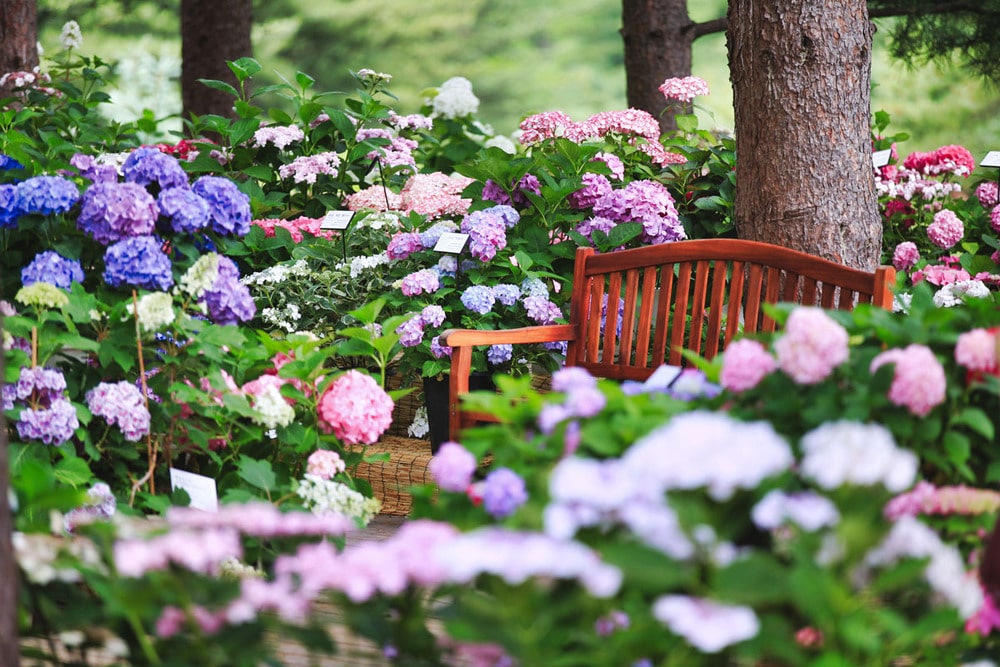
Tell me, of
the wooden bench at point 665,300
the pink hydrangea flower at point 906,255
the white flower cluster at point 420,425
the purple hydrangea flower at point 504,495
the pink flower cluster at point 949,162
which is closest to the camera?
the purple hydrangea flower at point 504,495

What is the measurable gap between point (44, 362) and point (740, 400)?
1.33m

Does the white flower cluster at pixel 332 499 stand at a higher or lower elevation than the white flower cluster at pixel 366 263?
lower

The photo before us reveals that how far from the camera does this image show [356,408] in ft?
6.81

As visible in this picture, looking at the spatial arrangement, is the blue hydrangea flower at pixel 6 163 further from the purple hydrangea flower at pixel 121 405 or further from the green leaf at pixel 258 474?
the green leaf at pixel 258 474

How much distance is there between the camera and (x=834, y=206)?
117 inches

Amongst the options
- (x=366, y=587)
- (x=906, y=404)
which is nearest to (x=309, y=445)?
(x=366, y=587)

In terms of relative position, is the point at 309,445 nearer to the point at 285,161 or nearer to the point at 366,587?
the point at 366,587

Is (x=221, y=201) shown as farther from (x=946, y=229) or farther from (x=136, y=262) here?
(x=946, y=229)

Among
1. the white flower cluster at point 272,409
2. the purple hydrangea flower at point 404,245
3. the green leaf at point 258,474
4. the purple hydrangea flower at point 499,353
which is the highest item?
the purple hydrangea flower at point 404,245

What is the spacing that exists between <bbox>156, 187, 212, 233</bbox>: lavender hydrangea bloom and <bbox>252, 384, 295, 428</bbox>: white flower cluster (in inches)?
15.7

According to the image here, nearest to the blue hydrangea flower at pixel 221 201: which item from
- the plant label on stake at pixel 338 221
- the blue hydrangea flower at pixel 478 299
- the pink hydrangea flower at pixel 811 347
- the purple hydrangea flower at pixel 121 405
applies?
the purple hydrangea flower at pixel 121 405

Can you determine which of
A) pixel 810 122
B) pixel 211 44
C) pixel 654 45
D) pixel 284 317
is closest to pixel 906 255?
pixel 810 122

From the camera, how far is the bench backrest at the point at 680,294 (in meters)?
2.44

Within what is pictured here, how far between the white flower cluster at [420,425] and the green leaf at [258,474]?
1.15 meters
